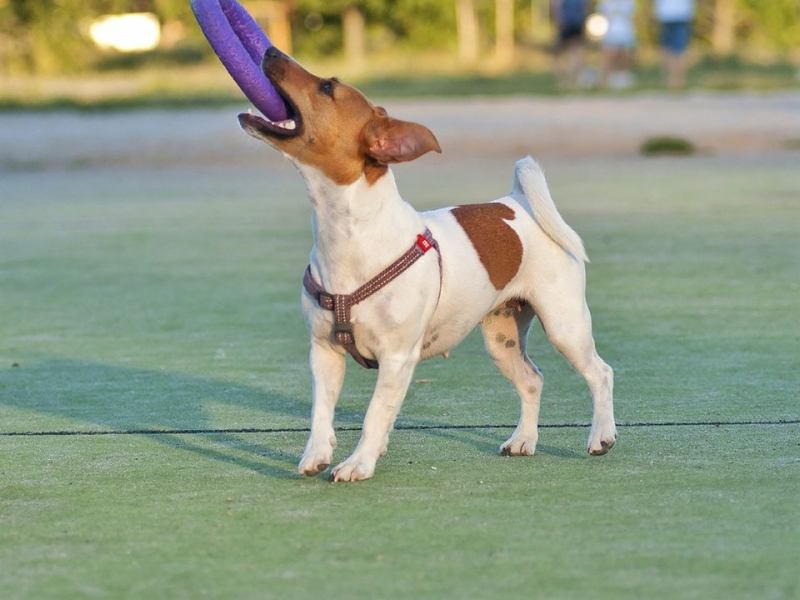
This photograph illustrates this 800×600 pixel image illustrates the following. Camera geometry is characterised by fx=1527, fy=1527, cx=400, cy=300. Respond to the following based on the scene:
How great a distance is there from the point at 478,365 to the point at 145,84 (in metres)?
26.2

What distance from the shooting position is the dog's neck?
202 inches

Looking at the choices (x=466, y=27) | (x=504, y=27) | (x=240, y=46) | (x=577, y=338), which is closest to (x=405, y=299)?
(x=577, y=338)

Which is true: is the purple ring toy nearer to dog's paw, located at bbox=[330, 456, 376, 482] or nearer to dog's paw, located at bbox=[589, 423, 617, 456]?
dog's paw, located at bbox=[330, 456, 376, 482]

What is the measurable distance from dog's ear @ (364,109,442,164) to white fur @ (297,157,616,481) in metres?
0.15

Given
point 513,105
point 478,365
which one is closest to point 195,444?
point 478,365

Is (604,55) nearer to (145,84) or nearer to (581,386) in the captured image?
(145,84)

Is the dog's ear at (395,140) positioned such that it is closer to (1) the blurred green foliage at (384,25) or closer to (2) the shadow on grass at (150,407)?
(2) the shadow on grass at (150,407)

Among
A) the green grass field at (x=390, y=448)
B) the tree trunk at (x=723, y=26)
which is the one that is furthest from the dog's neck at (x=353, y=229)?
the tree trunk at (x=723, y=26)

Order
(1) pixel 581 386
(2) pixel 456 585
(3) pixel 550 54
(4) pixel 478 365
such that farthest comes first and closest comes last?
(3) pixel 550 54
(4) pixel 478 365
(1) pixel 581 386
(2) pixel 456 585

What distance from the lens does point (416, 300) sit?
5.14 meters

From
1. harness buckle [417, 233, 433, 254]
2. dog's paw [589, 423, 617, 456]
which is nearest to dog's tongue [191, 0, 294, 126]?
harness buckle [417, 233, 433, 254]

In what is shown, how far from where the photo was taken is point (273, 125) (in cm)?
506

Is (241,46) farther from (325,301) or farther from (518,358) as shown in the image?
(518,358)

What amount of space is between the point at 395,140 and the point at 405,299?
1.76ft
